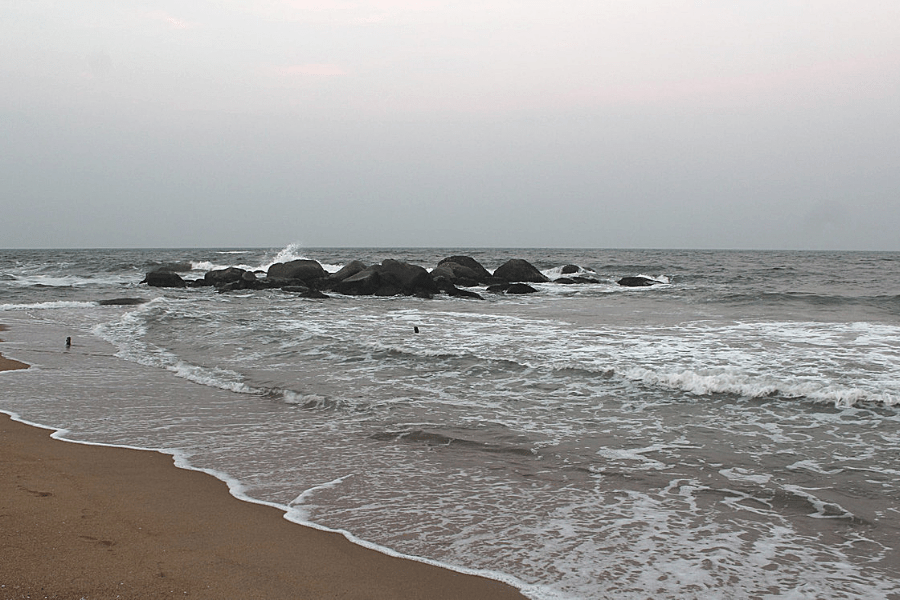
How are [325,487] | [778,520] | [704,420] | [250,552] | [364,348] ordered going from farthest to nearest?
1. [364,348]
2. [704,420]
3. [325,487]
4. [778,520]
5. [250,552]

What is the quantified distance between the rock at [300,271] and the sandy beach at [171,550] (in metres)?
26.8

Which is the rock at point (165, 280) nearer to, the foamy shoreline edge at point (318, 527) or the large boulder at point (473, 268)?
the large boulder at point (473, 268)

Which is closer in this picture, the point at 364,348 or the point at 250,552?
the point at 250,552

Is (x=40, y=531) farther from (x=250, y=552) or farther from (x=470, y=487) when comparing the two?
(x=470, y=487)

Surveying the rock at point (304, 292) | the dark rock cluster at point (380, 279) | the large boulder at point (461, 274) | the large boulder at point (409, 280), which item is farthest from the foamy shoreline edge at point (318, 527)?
the large boulder at point (461, 274)

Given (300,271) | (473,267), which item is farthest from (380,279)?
(473,267)

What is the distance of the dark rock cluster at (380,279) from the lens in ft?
86.1

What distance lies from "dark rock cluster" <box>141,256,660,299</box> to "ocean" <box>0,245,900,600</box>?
11.7 m

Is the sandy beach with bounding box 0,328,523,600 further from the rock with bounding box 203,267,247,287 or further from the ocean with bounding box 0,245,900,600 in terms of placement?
the rock with bounding box 203,267,247,287

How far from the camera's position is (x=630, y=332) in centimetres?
1360

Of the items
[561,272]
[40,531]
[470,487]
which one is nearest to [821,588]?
[470,487]

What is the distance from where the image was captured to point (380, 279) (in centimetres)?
2662

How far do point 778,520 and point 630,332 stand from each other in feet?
31.2

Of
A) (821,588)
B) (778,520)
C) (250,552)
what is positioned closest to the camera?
(821,588)
